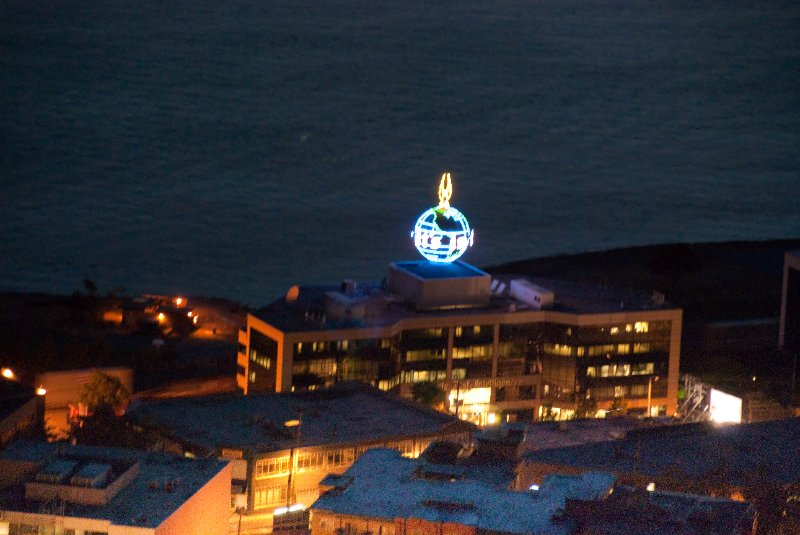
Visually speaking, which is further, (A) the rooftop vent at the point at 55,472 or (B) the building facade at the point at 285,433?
(B) the building facade at the point at 285,433

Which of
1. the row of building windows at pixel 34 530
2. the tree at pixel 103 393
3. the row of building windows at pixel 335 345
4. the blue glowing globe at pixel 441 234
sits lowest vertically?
the row of building windows at pixel 34 530

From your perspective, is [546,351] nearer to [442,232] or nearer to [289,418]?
[442,232]

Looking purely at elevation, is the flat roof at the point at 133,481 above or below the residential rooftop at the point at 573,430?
below

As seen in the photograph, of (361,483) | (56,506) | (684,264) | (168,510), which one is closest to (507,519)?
(361,483)

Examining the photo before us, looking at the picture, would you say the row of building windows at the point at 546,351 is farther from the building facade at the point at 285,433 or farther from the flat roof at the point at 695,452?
the flat roof at the point at 695,452

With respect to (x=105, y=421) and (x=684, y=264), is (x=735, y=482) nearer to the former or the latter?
(x=105, y=421)

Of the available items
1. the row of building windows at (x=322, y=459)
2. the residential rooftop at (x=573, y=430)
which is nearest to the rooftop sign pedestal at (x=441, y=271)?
the residential rooftop at (x=573, y=430)

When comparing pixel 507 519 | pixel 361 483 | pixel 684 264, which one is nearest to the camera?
pixel 507 519

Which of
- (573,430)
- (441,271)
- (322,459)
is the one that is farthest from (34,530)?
(441,271)
